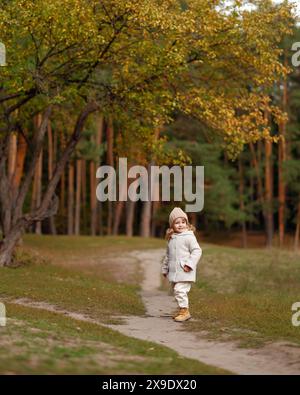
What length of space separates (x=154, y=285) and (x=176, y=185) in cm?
2350

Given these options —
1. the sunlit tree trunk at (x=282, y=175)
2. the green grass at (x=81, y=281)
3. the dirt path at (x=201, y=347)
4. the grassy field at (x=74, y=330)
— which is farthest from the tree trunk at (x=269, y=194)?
the dirt path at (x=201, y=347)

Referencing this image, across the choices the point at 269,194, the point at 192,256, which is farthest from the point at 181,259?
the point at 269,194

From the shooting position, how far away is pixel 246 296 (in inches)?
715

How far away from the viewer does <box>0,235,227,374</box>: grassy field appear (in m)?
7.96

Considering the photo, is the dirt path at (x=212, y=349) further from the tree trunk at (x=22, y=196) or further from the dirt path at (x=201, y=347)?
the tree trunk at (x=22, y=196)

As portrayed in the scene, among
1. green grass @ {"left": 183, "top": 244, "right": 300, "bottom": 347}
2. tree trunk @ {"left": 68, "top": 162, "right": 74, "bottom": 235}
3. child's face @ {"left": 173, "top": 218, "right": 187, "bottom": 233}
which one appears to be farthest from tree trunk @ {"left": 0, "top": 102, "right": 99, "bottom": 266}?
tree trunk @ {"left": 68, "top": 162, "right": 74, "bottom": 235}

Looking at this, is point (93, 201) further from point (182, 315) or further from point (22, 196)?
point (182, 315)

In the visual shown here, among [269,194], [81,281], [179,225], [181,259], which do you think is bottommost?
[81,281]

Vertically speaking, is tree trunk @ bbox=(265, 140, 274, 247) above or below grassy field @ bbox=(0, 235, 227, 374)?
above

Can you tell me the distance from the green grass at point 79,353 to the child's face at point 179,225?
2.59m

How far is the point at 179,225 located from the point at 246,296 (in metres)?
6.03

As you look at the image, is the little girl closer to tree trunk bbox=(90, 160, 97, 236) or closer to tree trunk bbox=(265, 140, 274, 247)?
tree trunk bbox=(90, 160, 97, 236)

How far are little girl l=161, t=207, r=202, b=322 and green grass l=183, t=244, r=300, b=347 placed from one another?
588 millimetres
